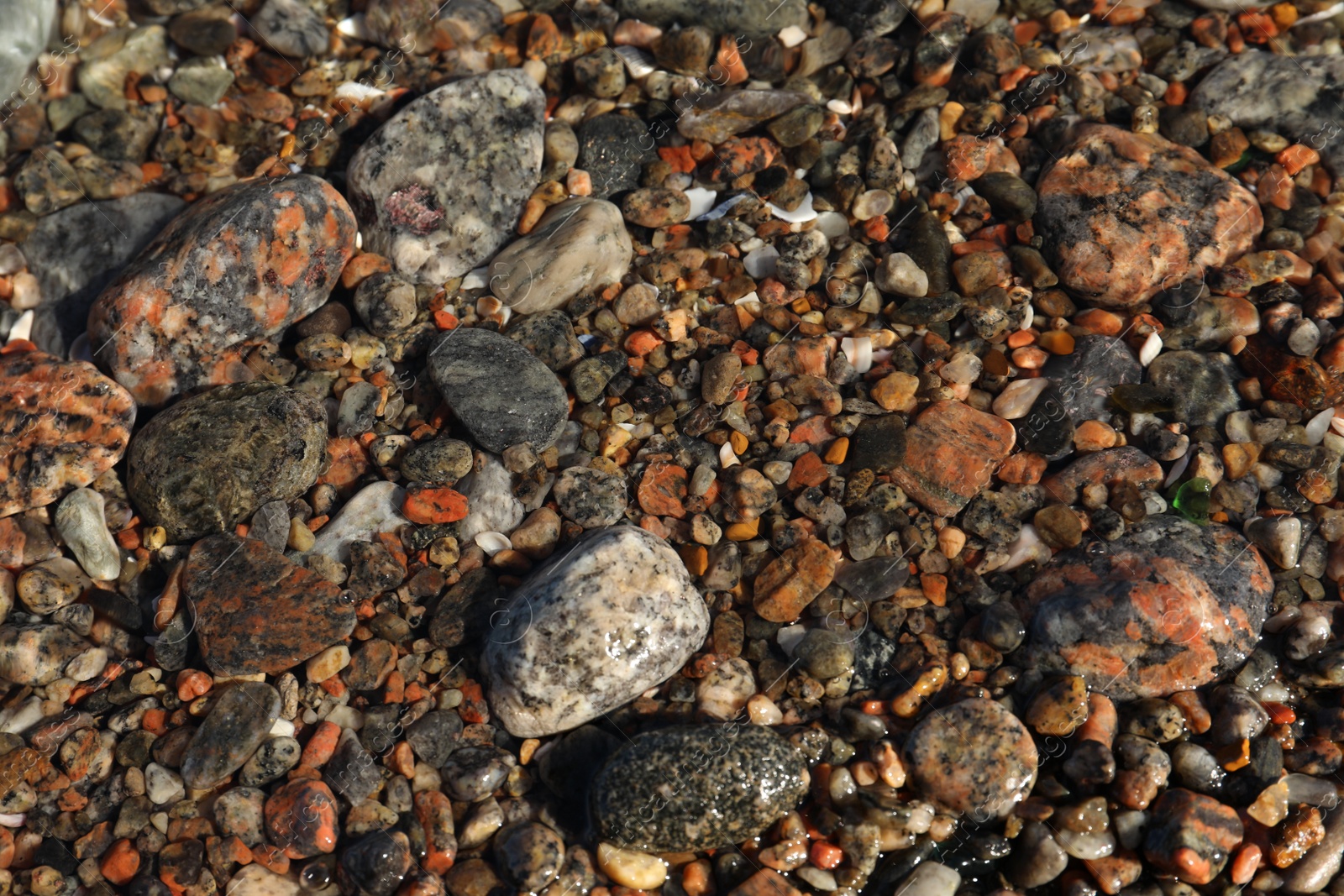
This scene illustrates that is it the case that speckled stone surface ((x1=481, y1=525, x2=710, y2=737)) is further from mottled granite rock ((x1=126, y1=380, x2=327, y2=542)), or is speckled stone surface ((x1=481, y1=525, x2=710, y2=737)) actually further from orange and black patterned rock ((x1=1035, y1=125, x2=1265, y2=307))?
orange and black patterned rock ((x1=1035, y1=125, x2=1265, y2=307))

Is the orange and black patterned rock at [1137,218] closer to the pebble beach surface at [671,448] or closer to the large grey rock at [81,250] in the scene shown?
the pebble beach surface at [671,448]

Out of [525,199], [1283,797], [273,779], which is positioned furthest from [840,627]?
[525,199]

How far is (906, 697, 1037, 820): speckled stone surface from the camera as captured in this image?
4301mm

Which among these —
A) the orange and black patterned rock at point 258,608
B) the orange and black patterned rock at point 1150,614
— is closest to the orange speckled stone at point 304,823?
the orange and black patterned rock at point 258,608

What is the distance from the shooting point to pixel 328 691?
470 cm

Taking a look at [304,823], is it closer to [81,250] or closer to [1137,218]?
[81,250]

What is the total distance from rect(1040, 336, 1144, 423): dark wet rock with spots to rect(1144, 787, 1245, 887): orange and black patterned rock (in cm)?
197

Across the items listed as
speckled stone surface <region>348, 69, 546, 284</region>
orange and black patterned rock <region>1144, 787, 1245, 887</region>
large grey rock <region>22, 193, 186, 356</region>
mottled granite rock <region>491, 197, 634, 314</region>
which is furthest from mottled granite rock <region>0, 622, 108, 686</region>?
orange and black patterned rock <region>1144, 787, 1245, 887</region>

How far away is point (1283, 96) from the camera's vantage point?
6012 mm

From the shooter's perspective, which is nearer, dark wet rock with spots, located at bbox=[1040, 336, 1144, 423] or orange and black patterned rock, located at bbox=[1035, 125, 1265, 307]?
dark wet rock with spots, located at bbox=[1040, 336, 1144, 423]

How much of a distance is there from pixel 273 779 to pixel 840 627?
2.80 meters

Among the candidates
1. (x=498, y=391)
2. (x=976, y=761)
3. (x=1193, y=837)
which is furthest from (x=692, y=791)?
(x=498, y=391)

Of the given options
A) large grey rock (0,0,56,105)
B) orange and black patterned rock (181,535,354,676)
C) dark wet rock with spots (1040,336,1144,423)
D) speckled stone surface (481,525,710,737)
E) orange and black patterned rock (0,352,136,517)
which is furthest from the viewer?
large grey rock (0,0,56,105)

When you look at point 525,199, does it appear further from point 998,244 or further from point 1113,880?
point 1113,880
